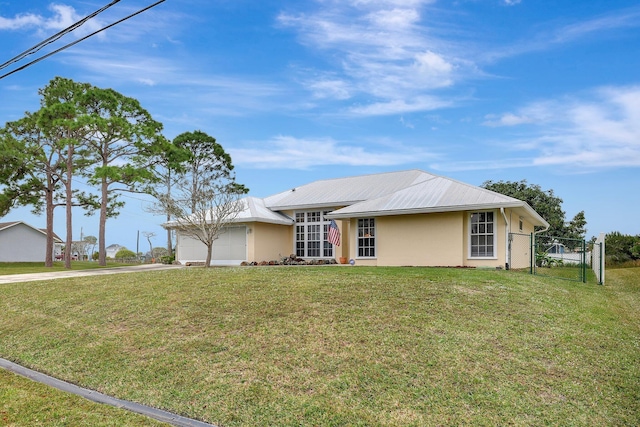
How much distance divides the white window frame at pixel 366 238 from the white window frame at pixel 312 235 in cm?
304

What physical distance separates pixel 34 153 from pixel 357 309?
1135 inches

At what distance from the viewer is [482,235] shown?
17.8 m

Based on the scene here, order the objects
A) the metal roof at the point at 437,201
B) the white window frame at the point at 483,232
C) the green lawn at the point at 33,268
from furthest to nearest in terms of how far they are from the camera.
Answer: the green lawn at the point at 33,268, the white window frame at the point at 483,232, the metal roof at the point at 437,201

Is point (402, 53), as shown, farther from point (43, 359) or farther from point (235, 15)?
point (43, 359)

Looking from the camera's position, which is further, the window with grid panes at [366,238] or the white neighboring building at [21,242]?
the white neighboring building at [21,242]

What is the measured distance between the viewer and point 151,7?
909cm

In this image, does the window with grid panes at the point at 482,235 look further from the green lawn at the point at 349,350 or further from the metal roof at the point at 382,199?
the green lawn at the point at 349,350

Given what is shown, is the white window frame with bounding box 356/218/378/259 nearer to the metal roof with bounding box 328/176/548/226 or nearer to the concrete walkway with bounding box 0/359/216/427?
the metal roof with bounding box 328/176/548/226

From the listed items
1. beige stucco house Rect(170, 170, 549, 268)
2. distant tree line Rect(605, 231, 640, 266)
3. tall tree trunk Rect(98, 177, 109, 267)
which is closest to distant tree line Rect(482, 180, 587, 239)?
distant tree line Rect(605, 231, 640, 266)

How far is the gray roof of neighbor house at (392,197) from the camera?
58.4ft

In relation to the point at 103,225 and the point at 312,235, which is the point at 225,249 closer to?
the point at 312,235

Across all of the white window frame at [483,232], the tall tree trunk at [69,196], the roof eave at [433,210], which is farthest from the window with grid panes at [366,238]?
the tall tree trunk at [69,196]

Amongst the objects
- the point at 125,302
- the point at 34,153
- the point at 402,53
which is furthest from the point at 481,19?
the point at 34,153

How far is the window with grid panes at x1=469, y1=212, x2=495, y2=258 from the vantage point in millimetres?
17625
